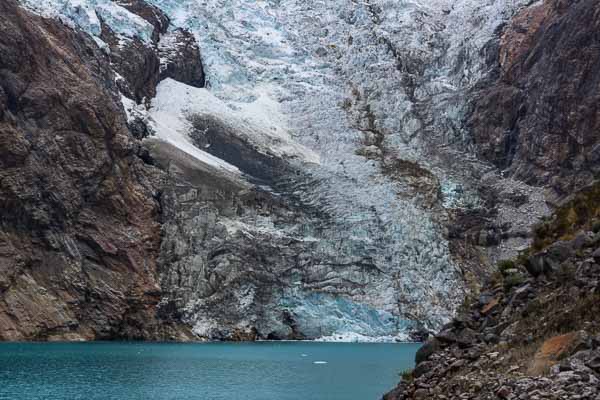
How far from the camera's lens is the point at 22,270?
71.8 m

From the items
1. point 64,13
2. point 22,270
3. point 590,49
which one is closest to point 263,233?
point 22,270

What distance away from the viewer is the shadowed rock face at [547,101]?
9988cm

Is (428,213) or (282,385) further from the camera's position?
(428,213)

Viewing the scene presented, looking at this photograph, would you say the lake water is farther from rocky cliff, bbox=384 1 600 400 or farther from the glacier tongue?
the glacier tongue

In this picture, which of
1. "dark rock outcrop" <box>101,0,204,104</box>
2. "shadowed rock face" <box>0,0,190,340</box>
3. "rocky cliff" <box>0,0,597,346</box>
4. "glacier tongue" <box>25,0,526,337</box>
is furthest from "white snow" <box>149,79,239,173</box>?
"shadowed rock face" <box>0,0,190,340</box>

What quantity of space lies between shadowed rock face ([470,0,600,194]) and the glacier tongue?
4.48 meters

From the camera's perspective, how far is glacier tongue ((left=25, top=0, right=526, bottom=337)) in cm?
8419

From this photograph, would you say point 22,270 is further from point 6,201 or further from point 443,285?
point 443,285

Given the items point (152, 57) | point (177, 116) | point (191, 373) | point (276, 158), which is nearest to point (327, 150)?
point (276, 158)

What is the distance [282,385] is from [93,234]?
45.8m

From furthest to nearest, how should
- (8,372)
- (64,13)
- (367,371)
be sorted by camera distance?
(64,13) < (367,371) < (8,372)

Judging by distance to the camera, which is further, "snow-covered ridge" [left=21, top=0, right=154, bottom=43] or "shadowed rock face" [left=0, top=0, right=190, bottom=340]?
"snow-covered ridge" [left=21, top=0, right=154, bottom=43]

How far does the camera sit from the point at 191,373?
143ft

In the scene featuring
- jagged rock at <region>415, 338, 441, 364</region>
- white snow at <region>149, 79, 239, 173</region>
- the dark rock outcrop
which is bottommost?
jagged rock at <region>415, 338, 441, 364</region>
